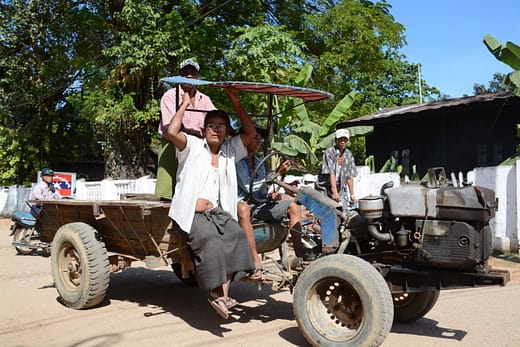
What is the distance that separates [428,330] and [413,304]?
263mm

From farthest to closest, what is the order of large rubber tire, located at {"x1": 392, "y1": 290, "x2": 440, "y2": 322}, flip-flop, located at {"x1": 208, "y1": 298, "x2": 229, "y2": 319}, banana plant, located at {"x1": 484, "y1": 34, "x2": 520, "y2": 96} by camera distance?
1. banana plant, located at {"x1": 484, "y1": 34, "x2": 520, "y2": 96}
2. large rubber tire, located at {"x1": 392, "y1": 290, "x2": 440, "y2": 322}
3. flip-flop, located at {"x1": 208, "y1": 298, "x2": 229, "y2": 319}

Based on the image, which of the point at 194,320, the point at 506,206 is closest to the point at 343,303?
the point at 194,320

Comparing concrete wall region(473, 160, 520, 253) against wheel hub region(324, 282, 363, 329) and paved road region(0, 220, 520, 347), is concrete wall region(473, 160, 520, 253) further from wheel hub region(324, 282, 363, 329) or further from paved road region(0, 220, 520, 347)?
wheel hub region(324, 282, 363, 329)

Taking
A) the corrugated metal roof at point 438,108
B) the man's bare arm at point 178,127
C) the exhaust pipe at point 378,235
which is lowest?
the exhaust pipe at point 378,235

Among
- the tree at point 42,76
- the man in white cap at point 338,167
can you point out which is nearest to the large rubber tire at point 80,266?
the man in white cap at point 338,167

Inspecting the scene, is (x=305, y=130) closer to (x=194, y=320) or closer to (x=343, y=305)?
(x=194, y=320)

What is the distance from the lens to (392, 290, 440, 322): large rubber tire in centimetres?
500

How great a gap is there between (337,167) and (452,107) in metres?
9.49

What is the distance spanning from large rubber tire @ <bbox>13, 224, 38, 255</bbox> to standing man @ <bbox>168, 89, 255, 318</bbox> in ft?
24.7

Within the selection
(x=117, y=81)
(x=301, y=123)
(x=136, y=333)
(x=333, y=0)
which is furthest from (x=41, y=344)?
(x=333, y=0)

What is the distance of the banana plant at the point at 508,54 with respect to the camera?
9.70 meters

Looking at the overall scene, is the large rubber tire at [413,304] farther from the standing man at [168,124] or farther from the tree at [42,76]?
the tree at [42,76]

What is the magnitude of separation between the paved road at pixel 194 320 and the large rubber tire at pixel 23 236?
4.11 metres

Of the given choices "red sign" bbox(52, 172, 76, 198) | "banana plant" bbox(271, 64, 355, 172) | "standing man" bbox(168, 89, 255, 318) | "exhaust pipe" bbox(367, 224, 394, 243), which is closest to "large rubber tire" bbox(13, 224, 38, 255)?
"red sign" bbox(52, 172, 76, 198)
